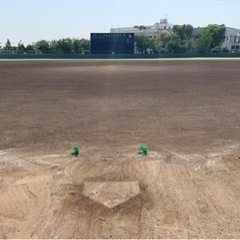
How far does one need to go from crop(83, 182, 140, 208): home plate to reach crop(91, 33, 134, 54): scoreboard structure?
8907 centimetres

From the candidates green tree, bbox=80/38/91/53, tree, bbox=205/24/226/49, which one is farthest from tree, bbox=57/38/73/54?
tree, bbox=205/24/226/49

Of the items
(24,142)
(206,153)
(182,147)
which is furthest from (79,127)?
(206,153)

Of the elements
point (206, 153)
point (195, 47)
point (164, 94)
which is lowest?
point (195, 47)

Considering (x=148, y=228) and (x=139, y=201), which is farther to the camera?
(x=139, y=201)

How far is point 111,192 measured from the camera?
6.79 m

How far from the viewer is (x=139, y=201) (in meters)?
6.47

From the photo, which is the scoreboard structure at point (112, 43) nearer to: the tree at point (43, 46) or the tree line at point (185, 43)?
the tree at point (43, 46)

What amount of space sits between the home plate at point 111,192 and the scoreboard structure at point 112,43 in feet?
292

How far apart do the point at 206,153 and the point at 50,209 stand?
184 inches

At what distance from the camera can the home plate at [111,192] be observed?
254 inches

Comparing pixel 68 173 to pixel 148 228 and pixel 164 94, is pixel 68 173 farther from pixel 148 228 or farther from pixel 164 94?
pixel 164 94

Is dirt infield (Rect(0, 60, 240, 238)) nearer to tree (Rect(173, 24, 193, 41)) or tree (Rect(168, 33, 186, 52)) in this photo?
tree (Rect(168, 33, 186, 52))

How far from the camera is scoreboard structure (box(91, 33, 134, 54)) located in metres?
93.4

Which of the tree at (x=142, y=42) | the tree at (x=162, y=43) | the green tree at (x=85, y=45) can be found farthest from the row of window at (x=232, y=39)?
the green tree at (x=85, y=45)
